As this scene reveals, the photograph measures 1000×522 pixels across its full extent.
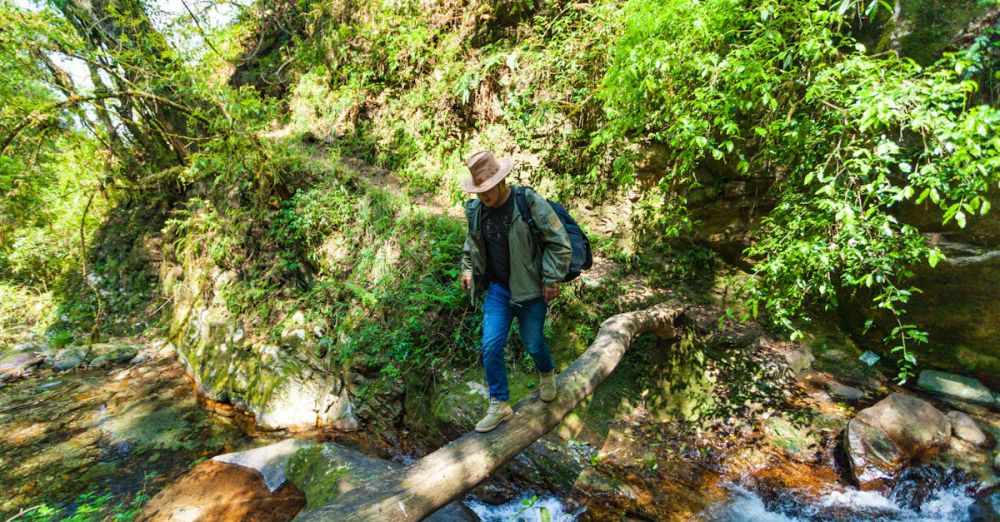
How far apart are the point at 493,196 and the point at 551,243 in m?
0.62

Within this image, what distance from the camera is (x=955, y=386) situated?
4.71 metres

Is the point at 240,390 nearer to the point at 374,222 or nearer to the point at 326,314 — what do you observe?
the point at 326,314

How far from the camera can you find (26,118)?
543 cm

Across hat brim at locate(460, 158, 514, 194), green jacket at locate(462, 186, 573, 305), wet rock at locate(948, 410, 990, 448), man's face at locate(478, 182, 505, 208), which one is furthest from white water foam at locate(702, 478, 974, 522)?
hat brim at locate(460, 158, 514, 194)

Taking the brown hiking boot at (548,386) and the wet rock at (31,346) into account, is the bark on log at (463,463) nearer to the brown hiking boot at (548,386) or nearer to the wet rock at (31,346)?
the brown hiking boot at (548,386)

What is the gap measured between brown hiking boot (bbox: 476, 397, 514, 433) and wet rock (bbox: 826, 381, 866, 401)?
4.41 metres

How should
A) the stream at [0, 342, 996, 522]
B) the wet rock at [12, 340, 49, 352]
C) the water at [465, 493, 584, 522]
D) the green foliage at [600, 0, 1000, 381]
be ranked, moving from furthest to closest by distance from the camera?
the wet rock at [12, 340, 49, 352], the water at [465, 493, 584, 522], the stream at [0, 342, 996, 522], the green foliage at [600, 0, 1000, 381]

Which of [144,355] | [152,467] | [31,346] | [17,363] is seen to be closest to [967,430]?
[152,467]

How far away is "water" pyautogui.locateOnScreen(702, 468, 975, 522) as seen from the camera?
359 cm

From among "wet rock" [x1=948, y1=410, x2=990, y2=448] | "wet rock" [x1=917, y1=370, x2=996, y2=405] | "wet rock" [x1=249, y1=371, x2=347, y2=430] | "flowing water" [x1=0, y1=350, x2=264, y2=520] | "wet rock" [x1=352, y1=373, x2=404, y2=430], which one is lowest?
"wet rock" [x1=917, y1=370, x2=996, y2=405]

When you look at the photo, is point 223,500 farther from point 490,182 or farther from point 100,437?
point 490,182

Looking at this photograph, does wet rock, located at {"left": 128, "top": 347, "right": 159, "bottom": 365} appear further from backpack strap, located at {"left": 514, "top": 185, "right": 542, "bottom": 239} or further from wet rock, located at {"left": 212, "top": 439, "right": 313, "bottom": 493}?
backpack strap, located at {"left": 514, "top": 185, "right": 542, "bottom": 239}

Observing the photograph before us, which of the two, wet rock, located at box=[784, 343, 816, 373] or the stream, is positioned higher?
the stream

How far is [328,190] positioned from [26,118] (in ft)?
13.5
